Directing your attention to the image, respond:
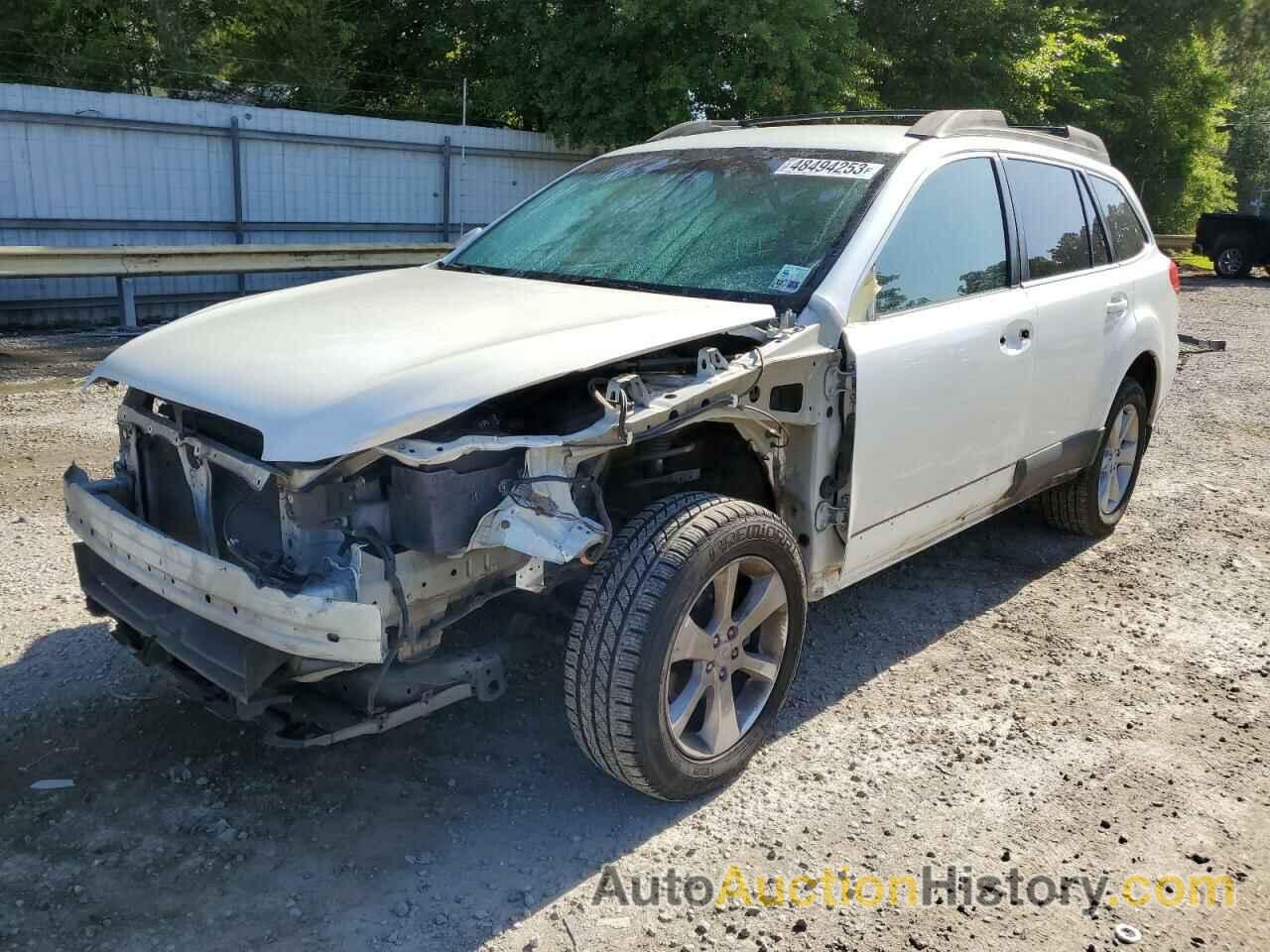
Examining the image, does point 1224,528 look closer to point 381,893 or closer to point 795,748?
point 795,748

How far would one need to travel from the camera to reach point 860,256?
3.75 m

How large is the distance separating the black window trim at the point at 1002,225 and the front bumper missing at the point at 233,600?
1.93m

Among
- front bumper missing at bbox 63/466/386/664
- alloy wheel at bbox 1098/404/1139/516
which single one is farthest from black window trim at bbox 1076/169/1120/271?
front bumper missing at bbox 63/466/386/664

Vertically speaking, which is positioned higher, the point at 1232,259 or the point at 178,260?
the point at 178,260

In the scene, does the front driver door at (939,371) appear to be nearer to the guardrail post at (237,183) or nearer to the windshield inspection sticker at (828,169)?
the windshield inspection sticker at (828,169)

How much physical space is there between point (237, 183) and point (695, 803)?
1094cm

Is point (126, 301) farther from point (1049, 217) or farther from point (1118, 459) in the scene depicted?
point (1118, 459)

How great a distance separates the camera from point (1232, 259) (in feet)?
74.2

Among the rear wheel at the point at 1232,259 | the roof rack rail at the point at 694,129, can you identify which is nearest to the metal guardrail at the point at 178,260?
the roof rack rail at the point at 694,129

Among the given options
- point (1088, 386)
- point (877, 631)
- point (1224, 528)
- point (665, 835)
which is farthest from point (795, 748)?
point (1224, 528)

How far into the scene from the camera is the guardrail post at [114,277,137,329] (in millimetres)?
10547

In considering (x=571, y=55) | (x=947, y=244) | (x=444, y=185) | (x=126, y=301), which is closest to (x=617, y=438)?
(x=947, y=244)

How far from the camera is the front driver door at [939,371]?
3.78 meters

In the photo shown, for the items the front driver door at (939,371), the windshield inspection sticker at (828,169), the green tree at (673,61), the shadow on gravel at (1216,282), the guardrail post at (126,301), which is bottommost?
the shadow on gravel at (1216,282)
